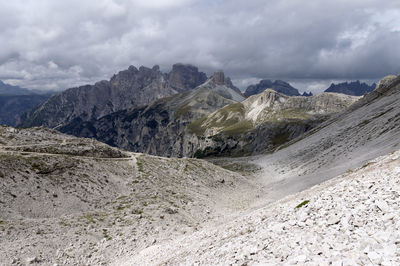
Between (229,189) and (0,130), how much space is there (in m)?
54.2

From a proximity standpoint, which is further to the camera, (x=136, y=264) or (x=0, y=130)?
(x=0, y=130)

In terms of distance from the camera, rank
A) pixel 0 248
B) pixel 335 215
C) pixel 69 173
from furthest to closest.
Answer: pixel 69 173, pixel 0 248, pixel 335 215

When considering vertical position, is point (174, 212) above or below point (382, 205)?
below

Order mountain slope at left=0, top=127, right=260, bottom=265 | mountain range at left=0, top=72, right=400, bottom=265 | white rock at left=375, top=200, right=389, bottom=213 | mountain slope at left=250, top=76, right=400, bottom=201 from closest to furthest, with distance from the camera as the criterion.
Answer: mountain range at left=0, top=72, right=400, bottom=265 < white rock at left=375, top=200, right=389, bottom=213 < mountain slope at left=0, top=127, right=260, bottom=265 < mountain slope at left=250, top=76, right=400, bottom=201

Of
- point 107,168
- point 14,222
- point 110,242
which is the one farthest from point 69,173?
point 110,242

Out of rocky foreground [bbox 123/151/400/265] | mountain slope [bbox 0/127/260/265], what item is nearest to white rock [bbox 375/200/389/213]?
rocky foreground [bbox 123/151/400/265]

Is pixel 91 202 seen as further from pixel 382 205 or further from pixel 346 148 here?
pixel 346 148

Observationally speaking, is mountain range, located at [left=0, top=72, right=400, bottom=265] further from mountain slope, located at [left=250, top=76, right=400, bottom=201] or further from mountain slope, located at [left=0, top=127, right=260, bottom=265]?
mountain slope, located at [left=250, top=76, right=400, bottom=201]

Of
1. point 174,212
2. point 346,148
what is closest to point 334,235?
point 174,212

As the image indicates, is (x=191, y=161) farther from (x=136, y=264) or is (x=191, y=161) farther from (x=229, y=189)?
(x=136, y=264)

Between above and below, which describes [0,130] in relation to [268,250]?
above

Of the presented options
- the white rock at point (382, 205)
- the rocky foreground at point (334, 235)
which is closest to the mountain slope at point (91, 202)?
the rocky foreground at point (334, 235)

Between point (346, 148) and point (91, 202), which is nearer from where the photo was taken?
point (91, 202)

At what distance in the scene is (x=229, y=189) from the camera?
63.5 m
